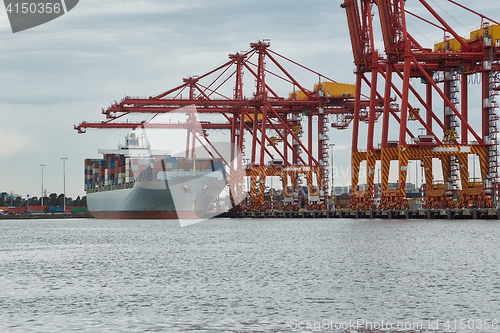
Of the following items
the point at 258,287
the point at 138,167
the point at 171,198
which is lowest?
the point at 258,287

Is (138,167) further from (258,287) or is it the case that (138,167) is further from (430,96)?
(258,287)

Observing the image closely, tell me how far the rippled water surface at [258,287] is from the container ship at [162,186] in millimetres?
44479

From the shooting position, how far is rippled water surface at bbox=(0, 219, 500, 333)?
1853cm

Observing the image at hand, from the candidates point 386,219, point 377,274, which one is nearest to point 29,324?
point 377,274

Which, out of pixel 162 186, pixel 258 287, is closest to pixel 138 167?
pixel 162 186

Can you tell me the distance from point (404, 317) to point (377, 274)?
25.1 feet

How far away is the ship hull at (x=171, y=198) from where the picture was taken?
85.1 meters

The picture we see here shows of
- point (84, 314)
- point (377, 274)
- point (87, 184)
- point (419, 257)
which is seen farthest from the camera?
point (87, 184)

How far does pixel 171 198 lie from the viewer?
85875 mm

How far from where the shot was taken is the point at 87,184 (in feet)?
367

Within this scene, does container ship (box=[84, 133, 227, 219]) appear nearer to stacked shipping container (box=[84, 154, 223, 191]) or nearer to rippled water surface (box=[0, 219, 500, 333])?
stacked shipping container (box=[84, 154, 223, 191])

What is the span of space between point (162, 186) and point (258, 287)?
61570 mm

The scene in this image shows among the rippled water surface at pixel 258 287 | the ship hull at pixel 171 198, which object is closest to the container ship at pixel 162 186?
the ship hull at pixel 171 198

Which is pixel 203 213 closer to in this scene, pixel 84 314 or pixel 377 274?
pixel 377 274
